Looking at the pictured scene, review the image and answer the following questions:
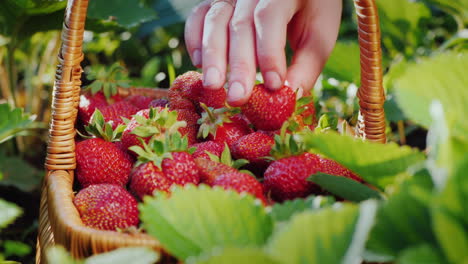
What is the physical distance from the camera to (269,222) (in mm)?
470

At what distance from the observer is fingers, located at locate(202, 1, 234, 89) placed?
817 mm

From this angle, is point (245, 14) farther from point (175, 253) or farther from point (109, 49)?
point (109, 49)

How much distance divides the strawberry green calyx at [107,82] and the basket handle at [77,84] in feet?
0.78

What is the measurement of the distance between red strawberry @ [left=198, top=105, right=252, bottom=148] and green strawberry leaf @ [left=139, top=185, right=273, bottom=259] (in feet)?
1.46

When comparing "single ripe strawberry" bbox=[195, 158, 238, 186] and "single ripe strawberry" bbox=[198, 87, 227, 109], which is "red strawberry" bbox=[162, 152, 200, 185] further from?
"single ripe strawberry" bbox=[198, 87, 227, 109]

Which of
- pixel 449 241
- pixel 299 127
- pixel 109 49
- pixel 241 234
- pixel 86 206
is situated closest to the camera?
pixel 449 241

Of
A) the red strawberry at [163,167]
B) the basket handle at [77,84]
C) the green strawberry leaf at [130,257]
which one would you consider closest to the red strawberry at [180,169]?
the red strawberry at [163,167]

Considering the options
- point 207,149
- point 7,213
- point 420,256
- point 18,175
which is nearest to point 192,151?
point 207,149

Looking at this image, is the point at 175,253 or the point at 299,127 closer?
the point at 175,253

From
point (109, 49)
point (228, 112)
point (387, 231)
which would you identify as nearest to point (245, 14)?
point (228, 112)

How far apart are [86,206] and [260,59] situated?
0.36 meters

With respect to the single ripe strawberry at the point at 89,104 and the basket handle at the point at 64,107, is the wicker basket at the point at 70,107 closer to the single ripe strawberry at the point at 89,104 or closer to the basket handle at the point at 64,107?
the basket handle at the point at 64,107

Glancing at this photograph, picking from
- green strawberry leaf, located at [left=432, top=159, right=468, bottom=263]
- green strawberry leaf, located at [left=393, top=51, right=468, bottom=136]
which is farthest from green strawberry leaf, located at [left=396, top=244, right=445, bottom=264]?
green strawberry leaf, located at [left=393, top=51, right=468, bottom=136]

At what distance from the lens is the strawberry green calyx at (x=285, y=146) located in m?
0.79
